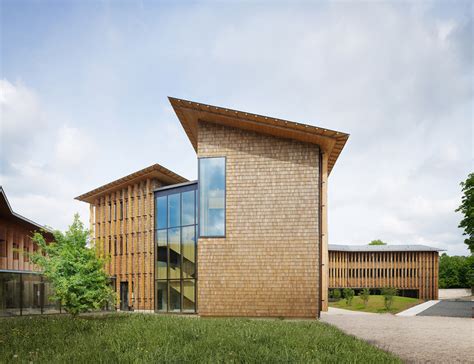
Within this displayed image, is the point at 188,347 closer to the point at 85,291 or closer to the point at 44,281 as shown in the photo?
the point at 85,291

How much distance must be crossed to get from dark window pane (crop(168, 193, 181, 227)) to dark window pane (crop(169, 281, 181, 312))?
12.0 ft

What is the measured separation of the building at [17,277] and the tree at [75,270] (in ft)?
8.61

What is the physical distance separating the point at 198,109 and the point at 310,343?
46.6 ft

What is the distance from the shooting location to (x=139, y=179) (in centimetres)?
3148

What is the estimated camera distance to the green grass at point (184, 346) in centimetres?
871

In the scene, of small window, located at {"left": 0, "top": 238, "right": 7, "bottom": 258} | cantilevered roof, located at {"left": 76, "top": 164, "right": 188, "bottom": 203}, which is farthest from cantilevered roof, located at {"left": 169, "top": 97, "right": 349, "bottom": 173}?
small window, located at {"left": 0, "top": 238, "right": 7, "bottom": 258}

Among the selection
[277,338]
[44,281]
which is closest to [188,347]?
[277,338]

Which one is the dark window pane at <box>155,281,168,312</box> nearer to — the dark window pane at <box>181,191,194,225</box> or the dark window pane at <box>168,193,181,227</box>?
the dark window pane at <box>168,193,181,227</box>

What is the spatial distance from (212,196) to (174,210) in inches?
241

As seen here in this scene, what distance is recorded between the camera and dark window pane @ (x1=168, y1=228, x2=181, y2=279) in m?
27.6

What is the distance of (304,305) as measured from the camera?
21250 mm

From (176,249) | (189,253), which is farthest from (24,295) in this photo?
(189,253)

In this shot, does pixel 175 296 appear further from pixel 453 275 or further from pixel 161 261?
pixel 453 275

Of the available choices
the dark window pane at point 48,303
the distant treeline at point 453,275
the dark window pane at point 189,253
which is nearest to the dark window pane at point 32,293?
the dark window pane at point 48,303
